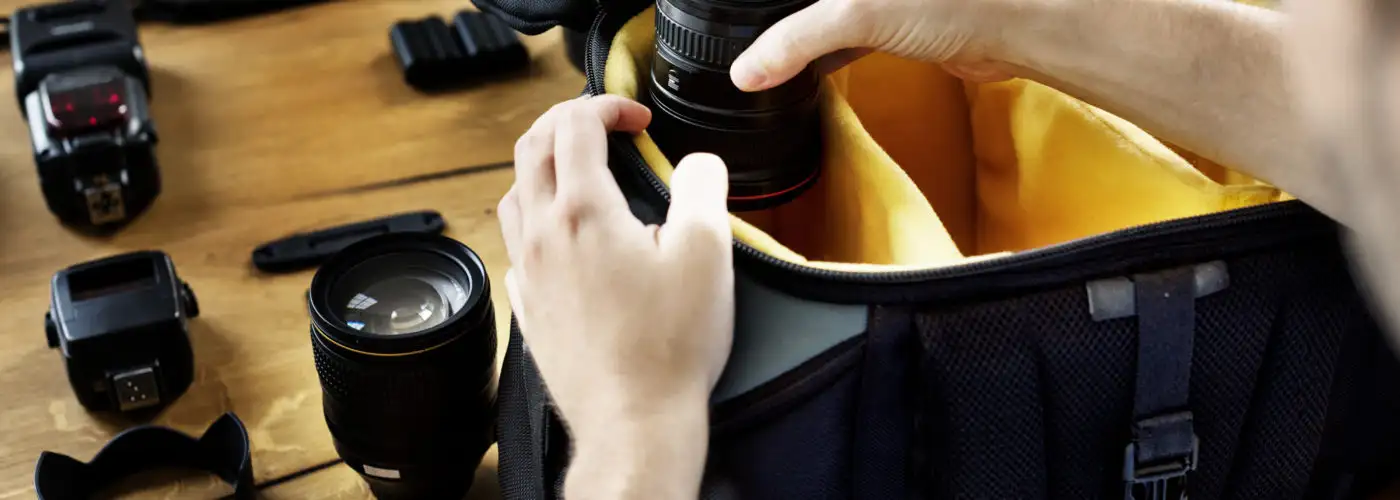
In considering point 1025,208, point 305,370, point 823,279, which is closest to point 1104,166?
point 1025,208

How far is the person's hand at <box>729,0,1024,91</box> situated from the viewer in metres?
0.44

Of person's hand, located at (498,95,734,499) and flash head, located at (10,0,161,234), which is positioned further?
flash head, located at (10,0,161,234)

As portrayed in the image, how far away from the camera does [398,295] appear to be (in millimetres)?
542

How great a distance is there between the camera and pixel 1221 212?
1.46 feet

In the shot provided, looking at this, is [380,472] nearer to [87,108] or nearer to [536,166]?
[536,166]

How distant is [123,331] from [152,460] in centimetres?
6

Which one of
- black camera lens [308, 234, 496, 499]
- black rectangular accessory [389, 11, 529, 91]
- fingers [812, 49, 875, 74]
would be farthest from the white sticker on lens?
black rectangular accessory [389, 11, 529, 91]

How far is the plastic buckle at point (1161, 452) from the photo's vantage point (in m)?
0.45

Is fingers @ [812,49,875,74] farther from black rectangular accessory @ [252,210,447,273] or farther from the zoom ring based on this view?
black rectangular accessory @ [252,210,447,273]

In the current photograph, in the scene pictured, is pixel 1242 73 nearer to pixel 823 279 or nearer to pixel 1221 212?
pixel 1221 212

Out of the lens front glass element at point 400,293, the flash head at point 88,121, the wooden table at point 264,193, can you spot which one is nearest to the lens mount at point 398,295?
the lens front glass element at point 400,293

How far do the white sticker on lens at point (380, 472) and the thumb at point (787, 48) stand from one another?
228mm

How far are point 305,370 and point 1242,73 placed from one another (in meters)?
0.45

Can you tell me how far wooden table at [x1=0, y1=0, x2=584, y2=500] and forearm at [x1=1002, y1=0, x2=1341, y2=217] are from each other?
1.04ft
